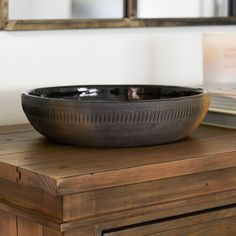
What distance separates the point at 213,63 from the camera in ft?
4.40

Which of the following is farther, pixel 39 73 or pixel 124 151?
pixel 39 73

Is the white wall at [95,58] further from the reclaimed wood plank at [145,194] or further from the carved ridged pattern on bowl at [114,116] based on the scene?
the reclaimed wood plank at [145,194]

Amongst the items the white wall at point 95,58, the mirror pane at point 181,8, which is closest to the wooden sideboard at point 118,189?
the white wall at point 95,58

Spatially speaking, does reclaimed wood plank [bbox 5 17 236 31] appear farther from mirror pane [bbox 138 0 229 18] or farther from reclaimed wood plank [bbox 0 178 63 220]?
reclaimed wood plank [bbox 0 178 63 220]

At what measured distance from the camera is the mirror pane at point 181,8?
4.76ft

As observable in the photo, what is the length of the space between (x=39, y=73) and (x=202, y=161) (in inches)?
18.3

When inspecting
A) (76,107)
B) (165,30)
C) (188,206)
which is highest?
(165,30)

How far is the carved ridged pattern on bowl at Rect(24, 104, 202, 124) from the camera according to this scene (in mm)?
1033

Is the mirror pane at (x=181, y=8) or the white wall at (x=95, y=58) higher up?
the mirror pane at (x=181, y=8)

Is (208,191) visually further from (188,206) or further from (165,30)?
(165,30)

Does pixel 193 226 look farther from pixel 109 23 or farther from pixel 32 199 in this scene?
pixel 109 23

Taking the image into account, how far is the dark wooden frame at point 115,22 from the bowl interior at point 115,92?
0.15 meters

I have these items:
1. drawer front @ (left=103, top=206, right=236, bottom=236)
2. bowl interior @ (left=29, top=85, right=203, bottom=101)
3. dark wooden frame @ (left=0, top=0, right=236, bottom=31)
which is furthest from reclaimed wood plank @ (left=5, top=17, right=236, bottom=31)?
drawer front @ (left=103, top=206, right=236, bottom=236)


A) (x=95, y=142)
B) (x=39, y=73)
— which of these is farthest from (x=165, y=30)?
(x=95, y=142)
